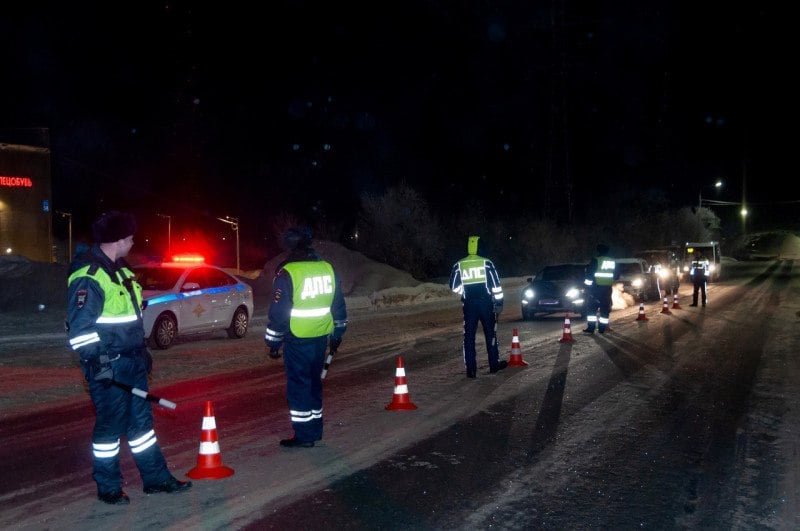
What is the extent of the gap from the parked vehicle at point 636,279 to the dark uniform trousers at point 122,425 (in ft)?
70.4

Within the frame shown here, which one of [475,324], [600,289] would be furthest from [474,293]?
[600,289]

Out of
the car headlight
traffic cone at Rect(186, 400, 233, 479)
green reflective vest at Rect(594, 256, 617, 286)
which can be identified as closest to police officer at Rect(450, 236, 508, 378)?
traffic cone at Rect(186, 400, 233, 479)

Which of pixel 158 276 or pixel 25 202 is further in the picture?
pixel 25 202

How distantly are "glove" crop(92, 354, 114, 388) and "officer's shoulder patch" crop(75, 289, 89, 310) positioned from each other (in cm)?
37

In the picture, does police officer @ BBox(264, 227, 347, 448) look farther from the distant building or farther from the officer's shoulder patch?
the distant building

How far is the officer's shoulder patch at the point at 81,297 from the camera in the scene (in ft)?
18.9

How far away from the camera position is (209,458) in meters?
6.79

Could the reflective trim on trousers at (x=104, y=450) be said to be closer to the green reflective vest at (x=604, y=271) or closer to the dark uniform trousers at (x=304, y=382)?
the dark uniform trousers at (x=304, y=382)

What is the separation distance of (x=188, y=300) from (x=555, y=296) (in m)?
9.65

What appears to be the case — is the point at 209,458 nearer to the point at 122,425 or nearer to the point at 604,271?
the point at 122,425

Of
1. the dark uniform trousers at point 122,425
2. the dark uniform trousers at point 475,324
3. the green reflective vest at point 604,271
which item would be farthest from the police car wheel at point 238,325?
the dark uniform trousers at point 122,425

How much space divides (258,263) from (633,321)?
1831 inches

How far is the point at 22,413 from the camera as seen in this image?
10.2 m

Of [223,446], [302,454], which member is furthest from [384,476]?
[223,446]
